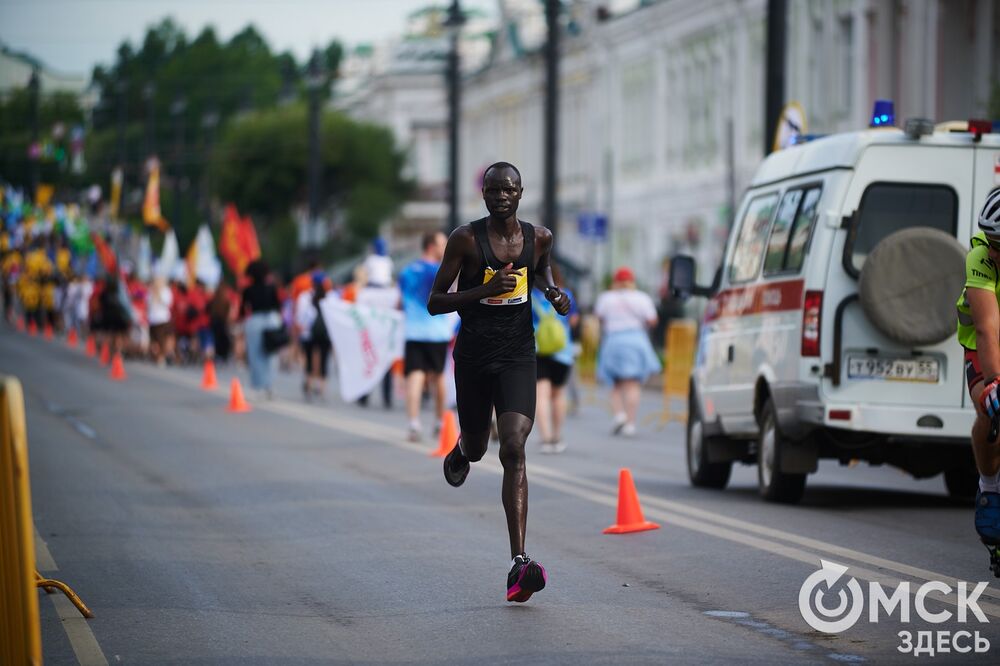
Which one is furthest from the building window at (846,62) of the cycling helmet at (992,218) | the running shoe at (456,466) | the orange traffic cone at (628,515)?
the cycling helmet at (992,218)

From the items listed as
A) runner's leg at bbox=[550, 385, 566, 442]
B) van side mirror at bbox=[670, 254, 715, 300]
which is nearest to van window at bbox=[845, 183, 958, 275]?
van side mirror at bbox=[670, 254, 715, 300]

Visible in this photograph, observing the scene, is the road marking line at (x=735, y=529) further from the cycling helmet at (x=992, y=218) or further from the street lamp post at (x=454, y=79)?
the street lamp post at (x=454, y=79)

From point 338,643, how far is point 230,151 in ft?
269

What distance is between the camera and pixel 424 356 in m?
19.8

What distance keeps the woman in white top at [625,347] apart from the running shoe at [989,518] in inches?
539

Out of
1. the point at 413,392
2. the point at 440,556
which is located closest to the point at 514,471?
the point at 440,556

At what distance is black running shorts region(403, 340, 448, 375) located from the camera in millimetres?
19703

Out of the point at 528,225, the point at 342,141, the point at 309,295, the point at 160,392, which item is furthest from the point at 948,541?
the point at 342,141

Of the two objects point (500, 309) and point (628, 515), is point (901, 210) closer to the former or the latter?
point (628, 515)

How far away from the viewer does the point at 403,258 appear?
6856 cm

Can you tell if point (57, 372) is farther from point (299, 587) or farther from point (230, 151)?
point (230, 151)

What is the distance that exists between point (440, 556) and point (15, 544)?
13.5 feet

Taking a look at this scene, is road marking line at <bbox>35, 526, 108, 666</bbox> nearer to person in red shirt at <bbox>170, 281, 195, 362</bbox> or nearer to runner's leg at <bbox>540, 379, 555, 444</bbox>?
runner's leg at <bbox>540, 379, 555, 444</bbox>

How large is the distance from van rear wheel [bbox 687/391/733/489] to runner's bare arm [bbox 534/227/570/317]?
18.7ft
